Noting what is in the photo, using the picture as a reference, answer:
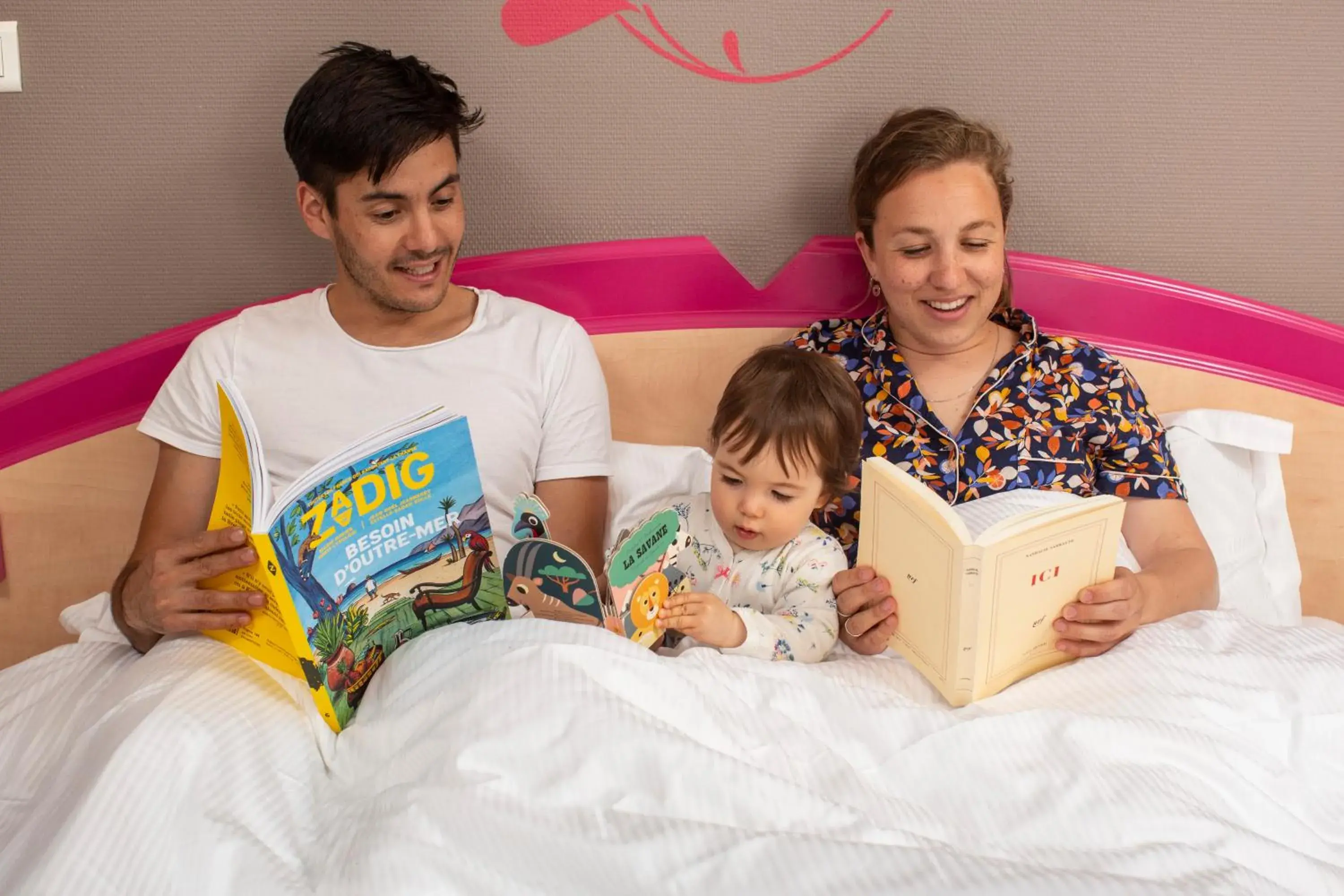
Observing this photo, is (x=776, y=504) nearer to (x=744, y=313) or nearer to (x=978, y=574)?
(x=978, y=574)

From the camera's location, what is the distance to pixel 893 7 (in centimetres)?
164

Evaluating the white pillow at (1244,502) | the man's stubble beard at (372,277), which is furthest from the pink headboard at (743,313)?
the man's stubble beard at (372,277)

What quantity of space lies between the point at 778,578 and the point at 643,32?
849 millimetres

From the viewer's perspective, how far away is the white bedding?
876 millimetres

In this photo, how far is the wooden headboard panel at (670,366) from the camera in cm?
169

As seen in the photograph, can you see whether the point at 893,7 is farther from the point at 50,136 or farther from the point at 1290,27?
the point at 50,136

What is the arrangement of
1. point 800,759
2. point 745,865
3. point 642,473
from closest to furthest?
point 745,865 → point 800,759 → point 642,473

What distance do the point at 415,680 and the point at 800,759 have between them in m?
0.40

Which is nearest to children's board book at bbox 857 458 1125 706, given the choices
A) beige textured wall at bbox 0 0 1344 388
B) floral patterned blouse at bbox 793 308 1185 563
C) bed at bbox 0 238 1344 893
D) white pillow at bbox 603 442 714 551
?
bed at bbox 0 238 1344 893

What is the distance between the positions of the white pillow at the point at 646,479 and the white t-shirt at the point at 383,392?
0.08 m

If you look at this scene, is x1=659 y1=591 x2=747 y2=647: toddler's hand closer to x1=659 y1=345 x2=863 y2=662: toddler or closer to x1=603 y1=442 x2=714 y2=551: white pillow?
x1=659 y1=345 x2=863 y2=662: toddler

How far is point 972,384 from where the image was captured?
1.55 meters

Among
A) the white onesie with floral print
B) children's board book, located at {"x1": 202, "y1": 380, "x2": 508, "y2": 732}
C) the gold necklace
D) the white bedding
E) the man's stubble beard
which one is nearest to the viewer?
the white bedding

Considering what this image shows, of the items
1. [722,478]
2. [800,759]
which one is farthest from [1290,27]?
[800,759]
